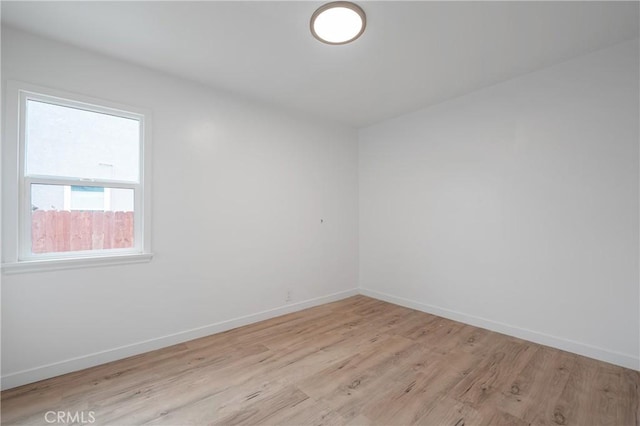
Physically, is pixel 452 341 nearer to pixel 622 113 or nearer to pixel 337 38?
pixel 622 113

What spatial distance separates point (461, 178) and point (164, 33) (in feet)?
10.9

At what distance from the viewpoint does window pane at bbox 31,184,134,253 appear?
2266 millimetres

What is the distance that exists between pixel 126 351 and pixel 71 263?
91cm

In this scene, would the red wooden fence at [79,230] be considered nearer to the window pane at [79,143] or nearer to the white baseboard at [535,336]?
the window pane at [79,143]

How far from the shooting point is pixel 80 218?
242 centimetres

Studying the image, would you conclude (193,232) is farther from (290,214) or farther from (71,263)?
(290,214)

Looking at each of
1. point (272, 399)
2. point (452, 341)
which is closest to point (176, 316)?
point (272, 399)

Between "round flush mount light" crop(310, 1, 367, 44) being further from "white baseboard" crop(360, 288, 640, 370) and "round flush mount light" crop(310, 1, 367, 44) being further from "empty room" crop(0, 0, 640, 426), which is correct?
"white baseboard" crop(360, 288, 640, 370)

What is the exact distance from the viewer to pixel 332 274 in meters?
4.28
